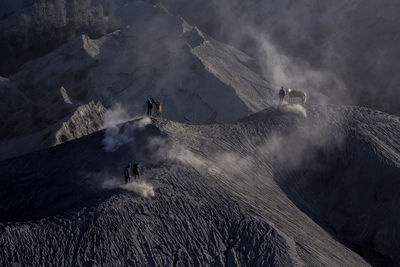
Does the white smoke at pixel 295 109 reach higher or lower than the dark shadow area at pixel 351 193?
higher

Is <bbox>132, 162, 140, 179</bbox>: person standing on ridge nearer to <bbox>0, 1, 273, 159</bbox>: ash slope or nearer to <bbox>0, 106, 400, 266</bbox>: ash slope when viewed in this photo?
<bbox>0, 106, 400, 266</bbox>: ash slope

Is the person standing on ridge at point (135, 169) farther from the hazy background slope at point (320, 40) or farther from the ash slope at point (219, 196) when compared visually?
the hazy background slope at point (320, 40)

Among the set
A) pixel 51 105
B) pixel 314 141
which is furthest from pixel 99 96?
pixel 314 141

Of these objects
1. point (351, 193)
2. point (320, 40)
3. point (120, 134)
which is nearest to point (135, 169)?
point (120, 134)

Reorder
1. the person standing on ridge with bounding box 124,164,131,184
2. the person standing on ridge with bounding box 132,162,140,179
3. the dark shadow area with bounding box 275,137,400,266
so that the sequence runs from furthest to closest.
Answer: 1. the dark shadow area with bounding box 275,137,400,266
2. the person standing on ridge with bounding box 132,162,140,179
3. the person standing on ridge with bounding box 124,164,131,184

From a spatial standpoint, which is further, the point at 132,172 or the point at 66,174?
the point at 66,174

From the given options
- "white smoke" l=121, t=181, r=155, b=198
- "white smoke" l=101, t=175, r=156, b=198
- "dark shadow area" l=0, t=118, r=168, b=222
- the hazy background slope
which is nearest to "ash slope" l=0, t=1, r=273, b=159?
the hazy background slope

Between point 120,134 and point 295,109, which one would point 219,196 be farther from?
point 295,109

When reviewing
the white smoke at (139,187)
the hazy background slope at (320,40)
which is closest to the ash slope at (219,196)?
the white smoke at (139,187)
